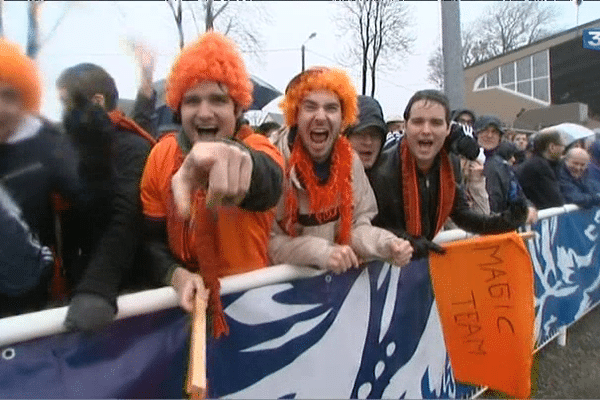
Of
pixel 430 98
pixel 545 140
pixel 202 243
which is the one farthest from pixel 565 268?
pixel 202 243

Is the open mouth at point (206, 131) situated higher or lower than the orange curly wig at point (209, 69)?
lower

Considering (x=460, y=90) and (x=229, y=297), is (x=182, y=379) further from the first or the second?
(x=460, y=90)

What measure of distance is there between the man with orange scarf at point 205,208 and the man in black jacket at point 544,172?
387 cm

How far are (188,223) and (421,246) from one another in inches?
51.2

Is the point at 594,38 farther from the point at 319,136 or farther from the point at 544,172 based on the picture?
the point at 319,136

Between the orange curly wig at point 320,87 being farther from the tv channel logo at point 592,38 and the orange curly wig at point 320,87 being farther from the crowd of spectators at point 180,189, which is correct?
the tv channel logo at point 592,38

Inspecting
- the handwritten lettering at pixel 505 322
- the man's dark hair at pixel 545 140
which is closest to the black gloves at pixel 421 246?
the handwritten lettering at pixel 505 322

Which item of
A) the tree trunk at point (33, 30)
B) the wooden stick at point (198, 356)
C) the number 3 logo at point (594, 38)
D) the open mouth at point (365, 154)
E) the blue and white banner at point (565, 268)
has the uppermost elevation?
the number 3 logo at point (594, 38)

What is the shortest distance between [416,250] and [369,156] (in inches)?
23.6

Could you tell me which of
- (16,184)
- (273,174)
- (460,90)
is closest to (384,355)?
(273,174)

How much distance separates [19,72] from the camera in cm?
165

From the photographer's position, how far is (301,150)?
243 centimetres

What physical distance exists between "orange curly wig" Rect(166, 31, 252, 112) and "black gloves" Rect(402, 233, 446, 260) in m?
1.13

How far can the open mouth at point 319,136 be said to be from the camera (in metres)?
2.43
